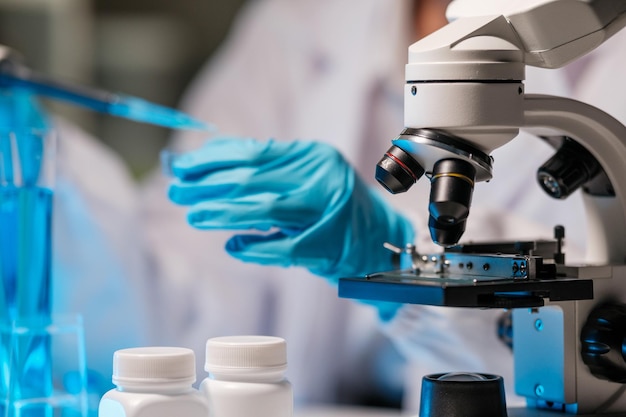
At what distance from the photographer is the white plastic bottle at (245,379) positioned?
711 millimetres

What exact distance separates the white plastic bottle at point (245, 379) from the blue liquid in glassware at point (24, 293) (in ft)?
0.60

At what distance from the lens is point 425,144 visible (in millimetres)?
744

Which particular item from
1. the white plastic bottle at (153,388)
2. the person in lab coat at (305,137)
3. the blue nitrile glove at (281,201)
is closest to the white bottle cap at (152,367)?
the white plastic bottle at (153,388)

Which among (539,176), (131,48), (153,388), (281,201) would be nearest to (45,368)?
(153,388)

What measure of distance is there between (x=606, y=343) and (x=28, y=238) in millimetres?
529

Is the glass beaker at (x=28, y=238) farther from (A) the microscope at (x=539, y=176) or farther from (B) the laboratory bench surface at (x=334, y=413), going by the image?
(B) the laboratory bench surface at (x=334, y=413)

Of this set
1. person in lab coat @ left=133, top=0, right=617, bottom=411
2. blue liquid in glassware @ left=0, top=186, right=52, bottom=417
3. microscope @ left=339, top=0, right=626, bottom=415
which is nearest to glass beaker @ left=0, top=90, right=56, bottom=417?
blue liquid in glassware @ left=0, top=186, right=52, bottom=417

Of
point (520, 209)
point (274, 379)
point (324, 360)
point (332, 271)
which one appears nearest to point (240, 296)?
point (324, 360)

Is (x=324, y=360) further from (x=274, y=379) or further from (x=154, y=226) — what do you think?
(x=274, y=379)

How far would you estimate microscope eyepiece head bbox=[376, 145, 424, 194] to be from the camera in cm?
76

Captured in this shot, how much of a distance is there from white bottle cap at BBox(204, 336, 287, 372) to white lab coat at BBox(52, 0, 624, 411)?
Answer: 0.80m

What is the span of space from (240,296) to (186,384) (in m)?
1.12

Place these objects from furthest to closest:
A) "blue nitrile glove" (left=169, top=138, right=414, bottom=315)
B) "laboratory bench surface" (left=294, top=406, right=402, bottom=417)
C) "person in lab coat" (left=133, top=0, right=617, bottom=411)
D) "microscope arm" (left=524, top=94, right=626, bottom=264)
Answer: "person in lab coat" (left=133, top=0, right=617, bottom=411)
"laboratory bench surface" (left=294, top=406, right=402, bottom=417)
"blue nitrile glove" (left=169, top=138, right=414, bottom=315)
"microscope arm" (left=524, top=94, right=626, bottom=264)

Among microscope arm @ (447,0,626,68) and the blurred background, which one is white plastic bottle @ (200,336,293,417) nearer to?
microscope arm @ (447,0,626,68)
